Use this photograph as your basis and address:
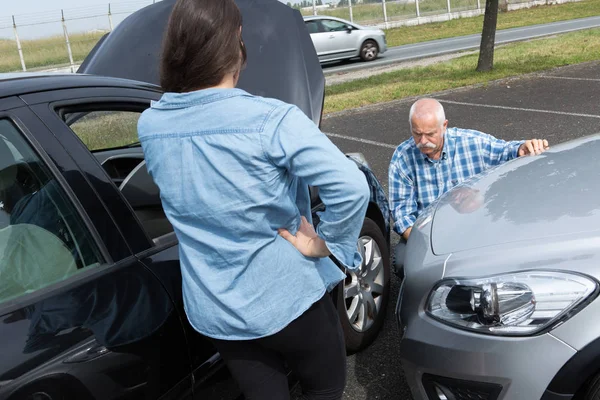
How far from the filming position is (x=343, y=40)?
20.7 meters

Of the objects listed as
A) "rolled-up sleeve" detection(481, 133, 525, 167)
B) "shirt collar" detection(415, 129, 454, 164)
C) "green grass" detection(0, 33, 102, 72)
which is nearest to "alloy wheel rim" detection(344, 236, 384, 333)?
"shirt collar" detection(415, 129, 454, 164)

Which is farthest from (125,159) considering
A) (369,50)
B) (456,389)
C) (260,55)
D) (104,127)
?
(369,50)

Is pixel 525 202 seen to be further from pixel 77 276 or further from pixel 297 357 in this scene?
pixel 77 276

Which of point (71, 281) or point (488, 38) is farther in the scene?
point (488, 38)

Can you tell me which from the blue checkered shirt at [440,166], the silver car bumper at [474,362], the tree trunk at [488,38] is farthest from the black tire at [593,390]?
the tree trunk at [488,38]

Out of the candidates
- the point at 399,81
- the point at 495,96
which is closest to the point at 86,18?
the point at 399,81

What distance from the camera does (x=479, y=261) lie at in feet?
7.72

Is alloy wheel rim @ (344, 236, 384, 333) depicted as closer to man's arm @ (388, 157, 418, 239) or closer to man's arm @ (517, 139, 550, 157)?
man's arm @ (388, 157, 418, 239)

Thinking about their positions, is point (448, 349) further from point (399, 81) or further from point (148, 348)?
point (399, 81)

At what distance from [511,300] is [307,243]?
87 cm

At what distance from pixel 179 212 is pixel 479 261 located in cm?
116

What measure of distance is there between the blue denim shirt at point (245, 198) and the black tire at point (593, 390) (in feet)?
3.06

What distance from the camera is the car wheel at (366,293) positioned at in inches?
126

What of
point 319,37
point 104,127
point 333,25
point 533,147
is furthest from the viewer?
point 333,25
